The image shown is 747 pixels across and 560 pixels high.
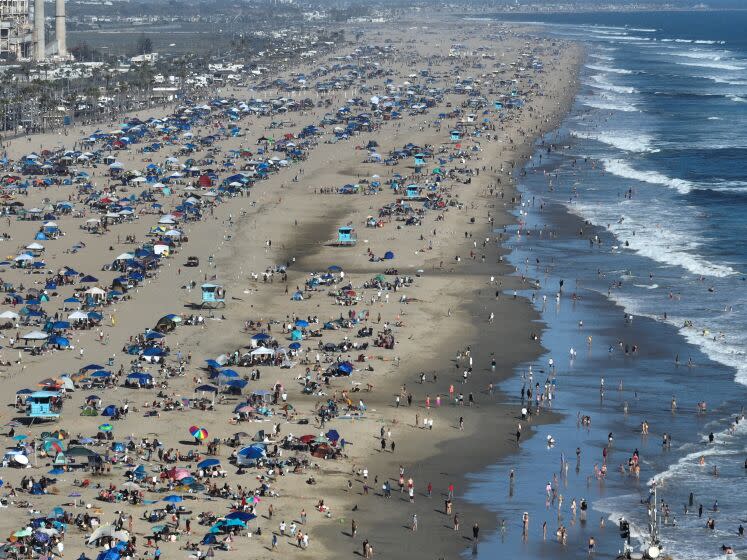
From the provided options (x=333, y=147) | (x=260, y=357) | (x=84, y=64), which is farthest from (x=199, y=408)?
(x=84, y=64)

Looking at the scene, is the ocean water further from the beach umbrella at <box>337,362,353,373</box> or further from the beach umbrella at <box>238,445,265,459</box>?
the beach umbrella at <box>238,445,265,459</box>

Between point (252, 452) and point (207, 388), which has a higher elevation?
point (252, 452)

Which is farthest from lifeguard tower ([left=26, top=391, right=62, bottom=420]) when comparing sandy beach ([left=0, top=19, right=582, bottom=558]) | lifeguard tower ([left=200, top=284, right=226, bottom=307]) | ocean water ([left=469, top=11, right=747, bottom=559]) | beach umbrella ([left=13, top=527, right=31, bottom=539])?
lifeguard tower ([left=200, top=284, right=226, bottom=307])

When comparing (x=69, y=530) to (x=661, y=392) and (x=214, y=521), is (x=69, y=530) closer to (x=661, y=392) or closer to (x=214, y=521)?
(x=214, y=521)

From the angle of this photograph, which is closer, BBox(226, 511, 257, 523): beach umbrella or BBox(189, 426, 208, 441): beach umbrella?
BBox(226, 511, 257, 523): beach umbrella

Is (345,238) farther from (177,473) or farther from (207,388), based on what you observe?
(177,473)

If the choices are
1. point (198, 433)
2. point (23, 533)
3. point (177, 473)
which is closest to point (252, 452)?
point (198, 433)
